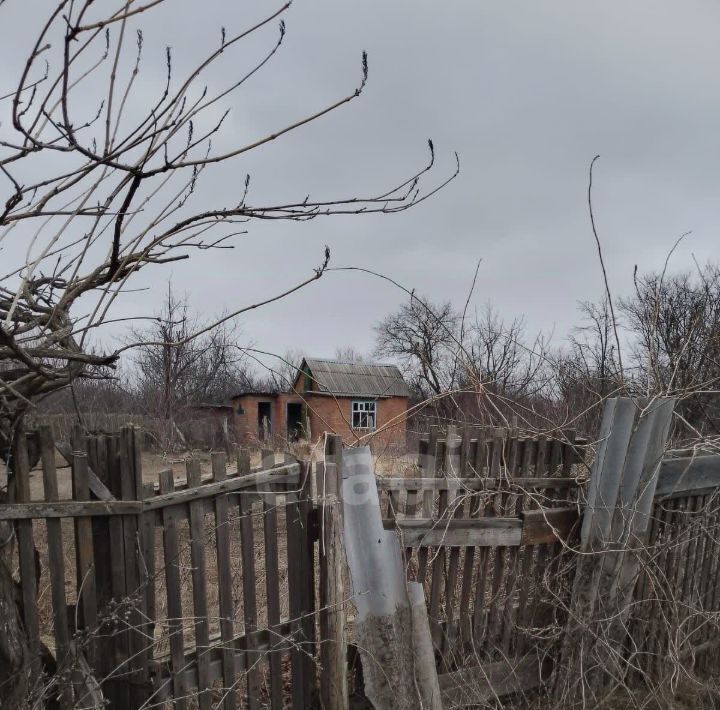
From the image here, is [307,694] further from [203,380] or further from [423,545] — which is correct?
[203,380]

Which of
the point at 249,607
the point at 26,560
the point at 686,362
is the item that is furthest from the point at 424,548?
the point at 686,362

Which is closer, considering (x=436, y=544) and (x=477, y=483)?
(x=436, y=544)

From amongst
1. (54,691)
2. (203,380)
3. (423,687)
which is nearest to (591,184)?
(423,687)

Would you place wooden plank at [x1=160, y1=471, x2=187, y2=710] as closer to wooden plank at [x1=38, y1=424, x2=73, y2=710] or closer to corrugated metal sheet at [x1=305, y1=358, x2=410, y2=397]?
wooden plank at [x1=38, y1=424, x2=73, y2=710]

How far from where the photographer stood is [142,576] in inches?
110

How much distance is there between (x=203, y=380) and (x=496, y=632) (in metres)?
31.2

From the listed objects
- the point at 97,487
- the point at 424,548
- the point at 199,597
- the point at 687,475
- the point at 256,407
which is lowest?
the point at 199,597

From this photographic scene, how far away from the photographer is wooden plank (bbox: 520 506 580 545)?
10.8ft

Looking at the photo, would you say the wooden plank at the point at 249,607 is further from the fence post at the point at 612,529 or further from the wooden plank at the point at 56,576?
the fence post at the point at 612,529

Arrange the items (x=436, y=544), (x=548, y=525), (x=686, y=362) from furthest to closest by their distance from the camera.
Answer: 1. (x=686, y=362)
2. (x=548, y=525)
3. (x=436, y=544)

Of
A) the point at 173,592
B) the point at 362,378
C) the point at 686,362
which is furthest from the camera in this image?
the point at 362,378

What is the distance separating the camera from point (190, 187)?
6.34 ft

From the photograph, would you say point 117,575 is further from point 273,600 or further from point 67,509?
point 273,600

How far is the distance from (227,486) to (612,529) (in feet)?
7.05
